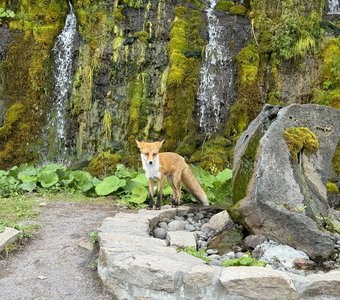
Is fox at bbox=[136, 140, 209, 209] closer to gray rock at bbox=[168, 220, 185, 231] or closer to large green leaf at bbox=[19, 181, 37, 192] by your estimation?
gray rock at bbox=[168, 220, 185, 231]

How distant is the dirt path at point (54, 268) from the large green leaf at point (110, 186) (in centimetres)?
212

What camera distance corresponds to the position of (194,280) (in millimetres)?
4441

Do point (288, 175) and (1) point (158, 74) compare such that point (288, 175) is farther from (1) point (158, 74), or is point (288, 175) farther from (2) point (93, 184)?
(1) point (158, 74)

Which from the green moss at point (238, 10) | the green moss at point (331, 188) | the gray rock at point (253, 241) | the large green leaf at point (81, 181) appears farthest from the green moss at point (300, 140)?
the green moss at point (238, 10)

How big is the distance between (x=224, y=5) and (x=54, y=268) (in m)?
13.7

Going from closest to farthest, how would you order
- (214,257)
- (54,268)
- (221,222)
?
(54,268), (214,257), (221,222)

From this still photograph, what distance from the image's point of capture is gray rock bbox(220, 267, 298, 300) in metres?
4.32

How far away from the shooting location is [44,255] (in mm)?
5836

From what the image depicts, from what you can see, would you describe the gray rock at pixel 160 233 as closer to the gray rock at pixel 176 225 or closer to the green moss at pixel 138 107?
the gray rock at pixel 176 225

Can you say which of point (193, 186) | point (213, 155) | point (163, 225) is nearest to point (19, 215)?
point (163, 225)

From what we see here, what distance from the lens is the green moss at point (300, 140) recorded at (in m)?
6.35

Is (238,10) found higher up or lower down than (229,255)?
higher up

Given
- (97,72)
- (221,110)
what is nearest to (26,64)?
(97,72)

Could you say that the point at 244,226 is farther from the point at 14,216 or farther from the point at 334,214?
the point at 14,216
